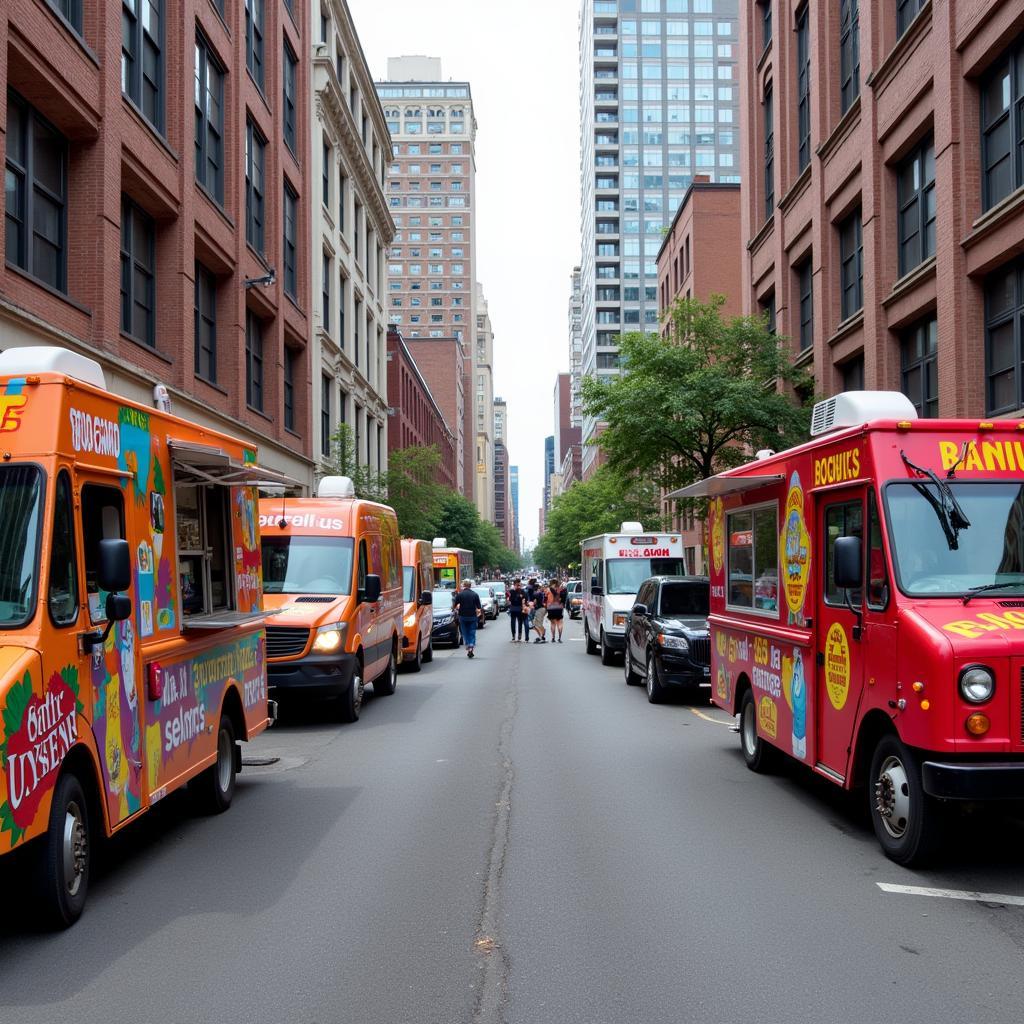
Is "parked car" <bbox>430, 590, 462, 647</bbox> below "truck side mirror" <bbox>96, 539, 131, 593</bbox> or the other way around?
below

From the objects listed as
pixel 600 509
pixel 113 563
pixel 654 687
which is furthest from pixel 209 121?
pixel 600 509

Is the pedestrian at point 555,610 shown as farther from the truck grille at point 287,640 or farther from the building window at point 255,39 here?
the truck grille at point 287,640

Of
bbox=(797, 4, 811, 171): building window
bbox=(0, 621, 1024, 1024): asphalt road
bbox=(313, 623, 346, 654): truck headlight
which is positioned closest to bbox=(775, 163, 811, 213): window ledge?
bbox=(797, 4, 811, 171): building window

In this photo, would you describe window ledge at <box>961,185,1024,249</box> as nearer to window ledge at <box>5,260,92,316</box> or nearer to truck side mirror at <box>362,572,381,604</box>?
truck side mirror at <box>362,572,381,604</box>

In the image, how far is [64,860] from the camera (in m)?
5.28

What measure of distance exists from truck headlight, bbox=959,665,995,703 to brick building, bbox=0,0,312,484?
12.7 meters

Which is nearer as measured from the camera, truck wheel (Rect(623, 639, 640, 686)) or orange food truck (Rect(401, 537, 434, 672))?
truck wheel (Rect(623, 639, 640, 686))

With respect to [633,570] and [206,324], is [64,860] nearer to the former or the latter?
[633,570]

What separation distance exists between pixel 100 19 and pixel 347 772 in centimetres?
1413

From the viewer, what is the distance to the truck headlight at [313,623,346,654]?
12.5 meters

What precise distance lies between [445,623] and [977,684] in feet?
73.5

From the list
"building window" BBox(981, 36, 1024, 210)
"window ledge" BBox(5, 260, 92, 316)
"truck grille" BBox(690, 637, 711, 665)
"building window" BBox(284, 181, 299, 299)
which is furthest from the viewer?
"building window" BBox(284, 181, 299, 299)

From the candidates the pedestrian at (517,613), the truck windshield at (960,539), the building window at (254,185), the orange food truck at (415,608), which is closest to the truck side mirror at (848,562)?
the truck windshield at (960,539)

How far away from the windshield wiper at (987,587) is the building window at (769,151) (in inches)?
1123
